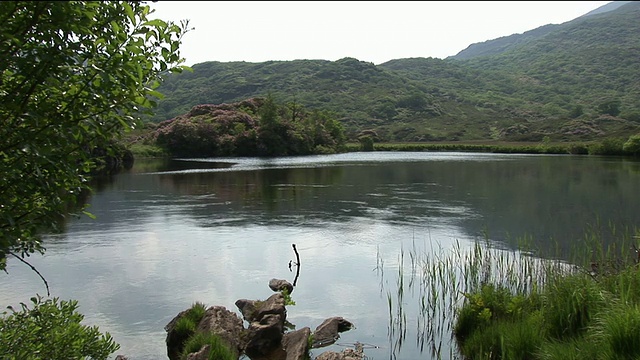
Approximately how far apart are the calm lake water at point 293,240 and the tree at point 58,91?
6.92 m

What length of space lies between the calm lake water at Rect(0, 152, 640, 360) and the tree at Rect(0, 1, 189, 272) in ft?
22.7

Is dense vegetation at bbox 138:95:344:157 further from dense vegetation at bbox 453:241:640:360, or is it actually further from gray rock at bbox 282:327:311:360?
dense vegetation at bbox 453:241:640:360

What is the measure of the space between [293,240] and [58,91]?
57.3 ft

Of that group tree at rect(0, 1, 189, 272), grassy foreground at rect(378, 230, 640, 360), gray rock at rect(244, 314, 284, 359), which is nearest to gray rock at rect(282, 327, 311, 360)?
gray rock at rect(244, 314, 284, 359)

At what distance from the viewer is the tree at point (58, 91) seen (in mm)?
4016

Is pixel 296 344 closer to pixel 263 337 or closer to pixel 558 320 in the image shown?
pixel 263 337

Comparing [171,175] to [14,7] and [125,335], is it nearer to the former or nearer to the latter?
[125,335]

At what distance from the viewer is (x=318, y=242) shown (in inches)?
823

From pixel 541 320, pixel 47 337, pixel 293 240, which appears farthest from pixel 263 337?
pixel 293 240

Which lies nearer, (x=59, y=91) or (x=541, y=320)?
(x=59, y=91)

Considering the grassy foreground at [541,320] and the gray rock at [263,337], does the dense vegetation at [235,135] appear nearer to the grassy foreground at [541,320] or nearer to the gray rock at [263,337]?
the grassy foreground at [541,320]

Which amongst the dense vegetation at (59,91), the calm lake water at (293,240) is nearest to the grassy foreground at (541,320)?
the calm lake water at (293,240)

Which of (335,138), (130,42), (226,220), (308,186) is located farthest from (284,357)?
(335,138)

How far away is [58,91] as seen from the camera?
4.37 meters
